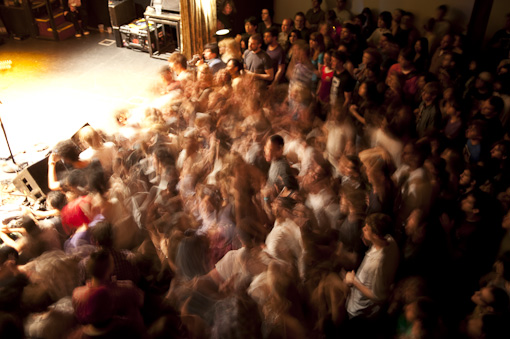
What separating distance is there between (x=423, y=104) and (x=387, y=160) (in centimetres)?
106

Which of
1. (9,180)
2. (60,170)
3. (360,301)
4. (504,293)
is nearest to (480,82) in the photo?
(504,293)

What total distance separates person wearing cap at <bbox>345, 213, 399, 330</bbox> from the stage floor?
4.27 meters

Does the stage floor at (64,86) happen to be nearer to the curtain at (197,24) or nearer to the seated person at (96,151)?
the curtain at (197,24)

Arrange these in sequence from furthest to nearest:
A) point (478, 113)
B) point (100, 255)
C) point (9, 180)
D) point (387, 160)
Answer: point (9, 180) → point (478, 113) → point (387, 160) → point (100, 255)

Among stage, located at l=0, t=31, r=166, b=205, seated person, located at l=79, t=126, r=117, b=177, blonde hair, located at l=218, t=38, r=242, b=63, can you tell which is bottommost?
stage, located at l=0, t=31, r=166, b=205

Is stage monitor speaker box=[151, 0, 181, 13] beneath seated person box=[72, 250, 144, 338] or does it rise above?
above

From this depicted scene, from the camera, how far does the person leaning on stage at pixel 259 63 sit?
5020 mm

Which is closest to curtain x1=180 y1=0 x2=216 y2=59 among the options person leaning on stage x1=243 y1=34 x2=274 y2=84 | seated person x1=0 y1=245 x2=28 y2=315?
person leaning on stage x1=243 y1=34 x2=274 y2=84

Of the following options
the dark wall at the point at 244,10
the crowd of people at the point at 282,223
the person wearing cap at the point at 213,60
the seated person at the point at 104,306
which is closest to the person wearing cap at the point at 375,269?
the crowd of people at the point at 282,223

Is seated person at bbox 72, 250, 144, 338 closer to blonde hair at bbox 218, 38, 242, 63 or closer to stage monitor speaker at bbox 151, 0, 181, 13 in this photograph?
blonde hair at bbox 218, 38, 242, 63

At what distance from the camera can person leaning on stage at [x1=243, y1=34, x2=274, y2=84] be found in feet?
16.5

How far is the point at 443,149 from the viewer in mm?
3375

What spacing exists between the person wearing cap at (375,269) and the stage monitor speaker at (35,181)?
3114 millimetres

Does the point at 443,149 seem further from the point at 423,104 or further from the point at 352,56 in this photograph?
the point at 352,56
